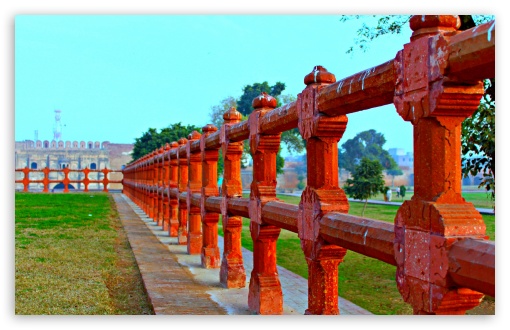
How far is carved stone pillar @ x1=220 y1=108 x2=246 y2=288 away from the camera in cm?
646

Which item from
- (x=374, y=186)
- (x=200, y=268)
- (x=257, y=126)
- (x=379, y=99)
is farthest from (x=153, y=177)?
(x=379, y=99)

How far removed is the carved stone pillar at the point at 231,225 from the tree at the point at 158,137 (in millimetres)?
30584

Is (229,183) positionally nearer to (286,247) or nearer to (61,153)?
(286,247)

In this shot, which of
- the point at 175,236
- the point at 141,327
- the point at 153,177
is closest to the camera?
the point at 141,327

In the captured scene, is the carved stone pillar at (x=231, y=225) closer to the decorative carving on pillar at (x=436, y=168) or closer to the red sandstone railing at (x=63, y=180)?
the decorative carving on pillar at (x=436, y=168)

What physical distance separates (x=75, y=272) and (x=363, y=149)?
11.4 metres

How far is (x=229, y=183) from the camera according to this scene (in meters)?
6.54

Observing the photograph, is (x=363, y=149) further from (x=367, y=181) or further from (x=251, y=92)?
(x=251, y=92)

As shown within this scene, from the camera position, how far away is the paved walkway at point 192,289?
18.1 feet

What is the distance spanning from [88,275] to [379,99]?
4.78 meters

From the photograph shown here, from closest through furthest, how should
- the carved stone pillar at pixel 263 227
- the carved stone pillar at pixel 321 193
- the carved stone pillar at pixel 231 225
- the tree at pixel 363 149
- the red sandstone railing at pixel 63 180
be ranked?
1. the carved stone pillar at pixel 321 193
2. the carved stone pillar at pixel 263 227
3. the carved stone pillar at pixel 231 225
4. the tree at pixel 363 149
5. the red sandstone railing at pixel 63 180


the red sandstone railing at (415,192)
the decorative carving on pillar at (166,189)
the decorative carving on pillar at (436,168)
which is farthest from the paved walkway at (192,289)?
the decorative carving on pillar at (166,189)

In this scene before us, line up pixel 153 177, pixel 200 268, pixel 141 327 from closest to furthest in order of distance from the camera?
pixel 141 327 < pixel 200 268 < pixel 153 177

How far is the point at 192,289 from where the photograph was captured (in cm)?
635
